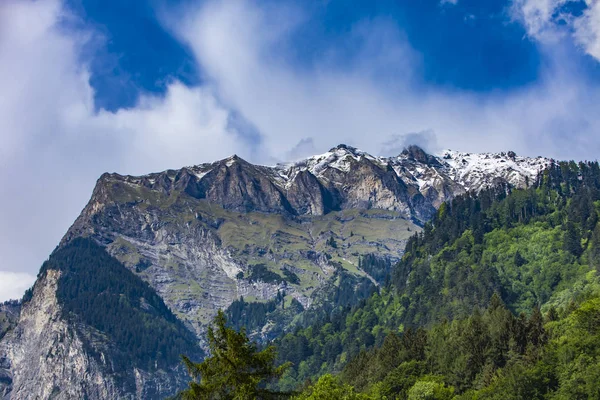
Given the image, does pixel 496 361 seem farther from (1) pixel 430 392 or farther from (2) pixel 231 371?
(2) pixel 231 371

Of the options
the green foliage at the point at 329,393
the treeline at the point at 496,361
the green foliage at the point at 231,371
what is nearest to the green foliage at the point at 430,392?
the treeline at the point at 496,361

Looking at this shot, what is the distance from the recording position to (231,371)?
47.8 m

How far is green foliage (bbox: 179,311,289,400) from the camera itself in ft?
155

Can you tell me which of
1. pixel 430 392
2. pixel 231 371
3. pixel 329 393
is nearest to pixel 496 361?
pixel 430 392

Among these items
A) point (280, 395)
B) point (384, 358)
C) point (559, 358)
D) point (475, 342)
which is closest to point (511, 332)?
point (475, 342)

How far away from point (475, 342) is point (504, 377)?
868 inches

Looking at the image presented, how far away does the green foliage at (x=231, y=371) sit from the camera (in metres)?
47.4

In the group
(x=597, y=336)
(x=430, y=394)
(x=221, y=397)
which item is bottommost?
(x=221, y=397)

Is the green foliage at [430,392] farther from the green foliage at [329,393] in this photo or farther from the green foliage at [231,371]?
the green foliage at [231,371]

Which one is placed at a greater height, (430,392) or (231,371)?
(430,392)

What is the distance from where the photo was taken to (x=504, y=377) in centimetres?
Result: 11138

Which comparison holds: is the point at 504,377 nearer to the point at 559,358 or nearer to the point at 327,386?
the point at 559,358

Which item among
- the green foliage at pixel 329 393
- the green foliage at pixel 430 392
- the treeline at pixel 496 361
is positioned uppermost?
the treeline at pixel 496 361

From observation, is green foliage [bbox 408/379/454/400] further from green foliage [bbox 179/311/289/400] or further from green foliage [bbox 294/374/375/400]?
green foliage [bbox 179/311/289/400]
